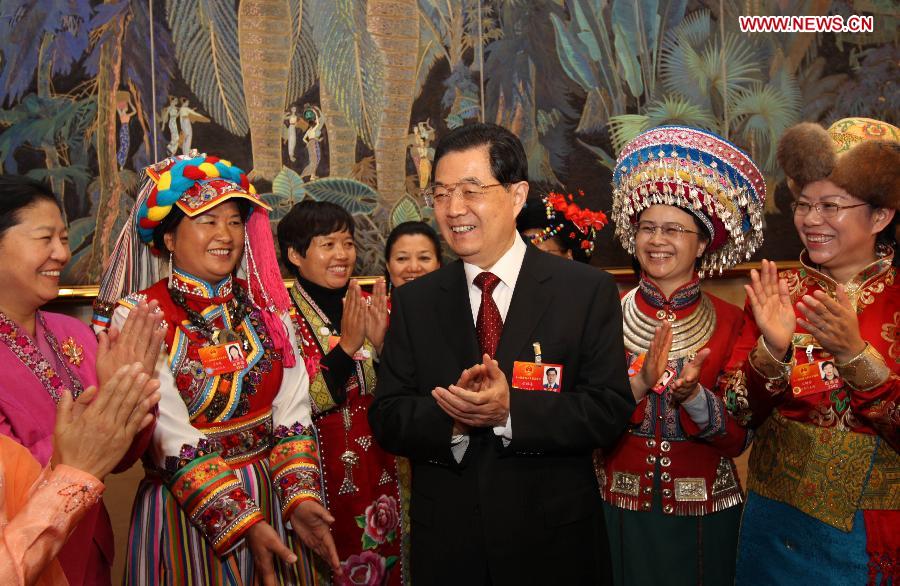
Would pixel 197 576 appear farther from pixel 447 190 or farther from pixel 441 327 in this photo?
pixel 447 190

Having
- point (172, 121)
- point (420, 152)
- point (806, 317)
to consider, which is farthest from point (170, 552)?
point (420, 152)

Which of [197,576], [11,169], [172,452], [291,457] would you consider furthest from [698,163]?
[11,169]

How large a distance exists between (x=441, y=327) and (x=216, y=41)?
347 centimetres

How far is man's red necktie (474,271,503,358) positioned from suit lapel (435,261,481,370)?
0.03 m

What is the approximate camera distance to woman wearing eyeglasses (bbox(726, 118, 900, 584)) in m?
2.36

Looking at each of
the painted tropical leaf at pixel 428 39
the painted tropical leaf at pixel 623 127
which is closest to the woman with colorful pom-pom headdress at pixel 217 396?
the painted tropical leaf at pixel 428 39

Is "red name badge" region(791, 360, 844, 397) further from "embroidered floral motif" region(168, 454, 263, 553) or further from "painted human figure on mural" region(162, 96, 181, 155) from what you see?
"painted human figure on mural" region(162, 96, 181, 155)

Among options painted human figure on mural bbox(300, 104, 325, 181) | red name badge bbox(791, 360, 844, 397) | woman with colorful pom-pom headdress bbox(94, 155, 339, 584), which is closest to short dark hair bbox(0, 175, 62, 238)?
woman with colorful pom-pom headdress bbox(94, 155, 339, 584)

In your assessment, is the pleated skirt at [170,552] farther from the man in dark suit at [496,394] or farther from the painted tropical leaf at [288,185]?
the painted tropical leaf at [288,185]

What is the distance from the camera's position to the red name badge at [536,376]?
2.05m

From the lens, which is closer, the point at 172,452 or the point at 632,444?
the point at 172,452

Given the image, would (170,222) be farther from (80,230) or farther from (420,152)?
(420,152)

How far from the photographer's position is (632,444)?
270 centimetres

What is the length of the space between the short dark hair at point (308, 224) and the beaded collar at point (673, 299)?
149 cm
